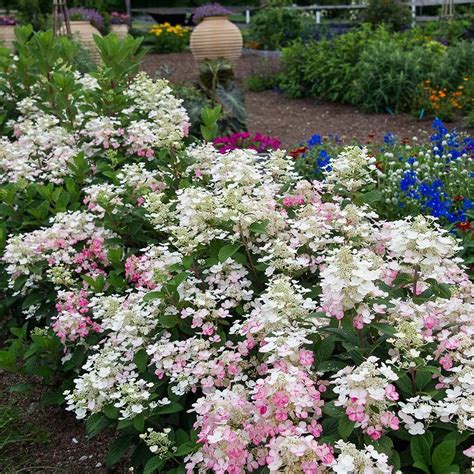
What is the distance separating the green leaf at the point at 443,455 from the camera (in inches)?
67.6

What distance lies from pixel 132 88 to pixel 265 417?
287 cm

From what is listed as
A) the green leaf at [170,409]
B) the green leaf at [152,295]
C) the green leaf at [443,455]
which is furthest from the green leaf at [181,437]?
the green leaf at [443,455]

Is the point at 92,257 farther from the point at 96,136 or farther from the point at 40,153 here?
the point at 40,153

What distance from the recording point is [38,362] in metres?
2.97

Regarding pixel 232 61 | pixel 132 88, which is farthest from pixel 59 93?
pixel 232 61

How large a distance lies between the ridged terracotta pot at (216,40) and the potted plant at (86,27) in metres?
1.51

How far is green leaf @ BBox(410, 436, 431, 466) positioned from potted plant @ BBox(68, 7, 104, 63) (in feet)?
27.1

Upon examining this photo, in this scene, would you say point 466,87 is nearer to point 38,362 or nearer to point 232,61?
point 232,61

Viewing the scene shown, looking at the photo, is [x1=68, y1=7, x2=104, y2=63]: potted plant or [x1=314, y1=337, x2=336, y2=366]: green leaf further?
[x1=68, y1=7, x2=104, y2=63]: potted plant

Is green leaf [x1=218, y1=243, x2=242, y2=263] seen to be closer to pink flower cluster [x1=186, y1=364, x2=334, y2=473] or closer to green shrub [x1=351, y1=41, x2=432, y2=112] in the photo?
pink flower cluster [x1=186, y1=364, x2=334, y2=473]

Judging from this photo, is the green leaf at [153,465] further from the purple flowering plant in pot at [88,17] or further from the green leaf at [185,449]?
the purple flowering plant in pot at [88,17]

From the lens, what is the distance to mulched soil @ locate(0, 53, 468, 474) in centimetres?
289

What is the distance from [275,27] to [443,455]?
12.3 meters

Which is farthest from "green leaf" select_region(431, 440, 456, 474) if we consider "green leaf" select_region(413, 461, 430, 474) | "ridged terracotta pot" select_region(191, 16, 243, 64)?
"ridged terracotta pot" select_region(191, 16, 243, 64)
